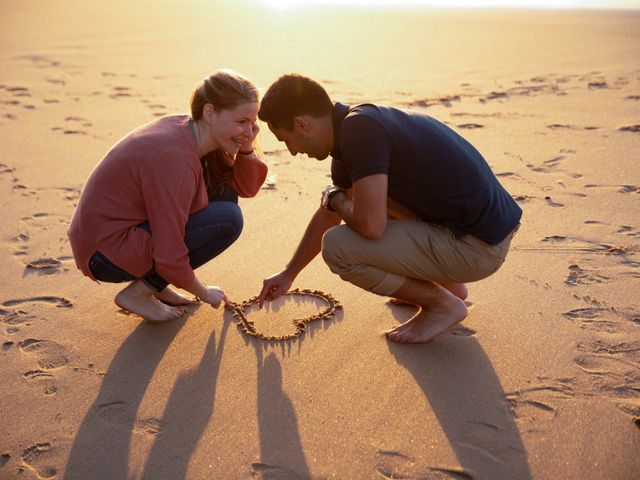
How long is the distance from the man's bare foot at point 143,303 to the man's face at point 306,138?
82cm

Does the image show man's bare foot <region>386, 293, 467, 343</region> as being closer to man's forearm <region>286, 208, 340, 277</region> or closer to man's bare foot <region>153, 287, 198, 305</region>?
man's forearm <region>286, 208, 340, 277</region>

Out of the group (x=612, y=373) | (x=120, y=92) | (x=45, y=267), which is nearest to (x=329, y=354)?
(x=612, y=373)

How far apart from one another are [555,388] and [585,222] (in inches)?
59.1

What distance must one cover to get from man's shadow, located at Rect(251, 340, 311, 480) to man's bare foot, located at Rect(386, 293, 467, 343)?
0.52 m

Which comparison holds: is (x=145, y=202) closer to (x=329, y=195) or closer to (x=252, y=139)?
(x=252, y=139)

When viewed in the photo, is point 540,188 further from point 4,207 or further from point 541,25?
point 541,25

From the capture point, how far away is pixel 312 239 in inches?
109

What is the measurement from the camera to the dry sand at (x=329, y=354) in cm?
208

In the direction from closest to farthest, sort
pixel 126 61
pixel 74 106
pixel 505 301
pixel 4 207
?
pixel 505 301
pixel 4 207
pixel 74 106
pixel 126 61

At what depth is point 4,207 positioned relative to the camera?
3908mm

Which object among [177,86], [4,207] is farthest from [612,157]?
[177,86]

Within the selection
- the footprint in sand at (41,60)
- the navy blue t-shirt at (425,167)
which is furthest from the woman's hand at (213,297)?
the footprint in sand at (41,60)

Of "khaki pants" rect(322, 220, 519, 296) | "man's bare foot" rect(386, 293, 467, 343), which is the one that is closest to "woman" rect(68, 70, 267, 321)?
"khaki pants" rect(322, 220, 519, 296)

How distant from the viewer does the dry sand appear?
2.08 metres
